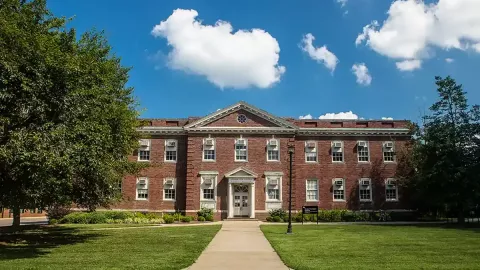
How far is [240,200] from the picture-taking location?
122 feet

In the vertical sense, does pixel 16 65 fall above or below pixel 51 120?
above

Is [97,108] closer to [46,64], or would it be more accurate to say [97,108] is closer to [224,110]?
[46,64]

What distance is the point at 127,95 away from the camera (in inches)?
1005

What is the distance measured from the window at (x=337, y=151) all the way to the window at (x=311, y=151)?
165cm

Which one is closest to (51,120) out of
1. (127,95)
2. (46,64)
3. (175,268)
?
(46,64)

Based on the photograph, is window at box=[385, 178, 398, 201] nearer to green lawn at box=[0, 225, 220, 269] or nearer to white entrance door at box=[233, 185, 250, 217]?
white entrance door at box=[233, 185, 250, 217]

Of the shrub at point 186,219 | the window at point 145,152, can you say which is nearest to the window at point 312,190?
the shrub at point 186,219

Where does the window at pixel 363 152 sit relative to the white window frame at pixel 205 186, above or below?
above

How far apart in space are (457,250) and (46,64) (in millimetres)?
15304

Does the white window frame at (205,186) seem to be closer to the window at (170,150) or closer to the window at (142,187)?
the window at (170,150)

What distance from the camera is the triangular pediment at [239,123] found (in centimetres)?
3766

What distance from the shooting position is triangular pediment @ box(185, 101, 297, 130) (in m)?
37.7

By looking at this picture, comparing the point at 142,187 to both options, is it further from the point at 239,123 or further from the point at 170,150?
the point at 239,123

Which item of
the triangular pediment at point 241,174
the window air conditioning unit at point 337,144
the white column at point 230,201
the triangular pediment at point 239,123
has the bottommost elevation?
the white column at point 230,201
